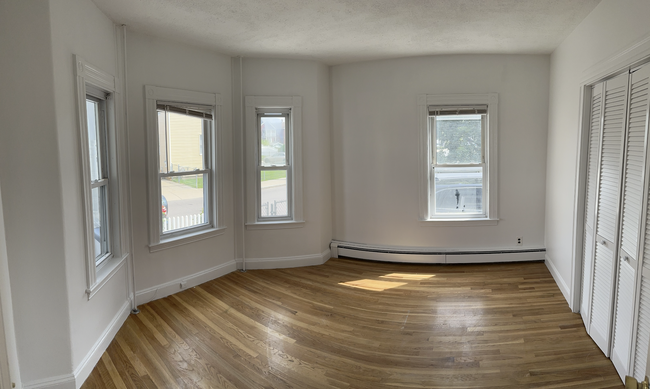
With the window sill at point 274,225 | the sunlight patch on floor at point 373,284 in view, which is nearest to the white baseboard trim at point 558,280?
the sunlight patch on floor at point 373,284

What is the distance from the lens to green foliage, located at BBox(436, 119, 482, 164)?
17.3 feet

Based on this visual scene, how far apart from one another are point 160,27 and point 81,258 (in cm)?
220

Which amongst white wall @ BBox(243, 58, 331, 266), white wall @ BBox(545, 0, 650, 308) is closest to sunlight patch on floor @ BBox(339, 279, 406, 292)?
white wall @ BBox(243, 58, 331, 266)

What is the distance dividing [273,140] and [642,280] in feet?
13.1

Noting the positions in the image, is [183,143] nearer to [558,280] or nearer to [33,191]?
[33,191]

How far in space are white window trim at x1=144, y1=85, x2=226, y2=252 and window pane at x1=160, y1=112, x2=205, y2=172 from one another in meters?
0.17

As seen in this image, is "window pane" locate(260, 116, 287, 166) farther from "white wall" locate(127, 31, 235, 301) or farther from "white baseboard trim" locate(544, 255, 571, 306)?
"white baseboard trim" locate(544, 255, 571, 306)

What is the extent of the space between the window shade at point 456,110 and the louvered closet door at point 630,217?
8.15 feet

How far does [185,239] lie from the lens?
14.7 ft

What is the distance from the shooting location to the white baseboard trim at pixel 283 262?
523cm

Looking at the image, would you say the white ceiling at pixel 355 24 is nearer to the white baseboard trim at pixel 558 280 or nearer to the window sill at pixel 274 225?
the window sill at pixel 274 225

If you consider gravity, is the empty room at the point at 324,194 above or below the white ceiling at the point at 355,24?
below

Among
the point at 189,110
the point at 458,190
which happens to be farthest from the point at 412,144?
the point at 189,110

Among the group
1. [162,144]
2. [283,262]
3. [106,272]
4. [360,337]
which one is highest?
[162,144]
